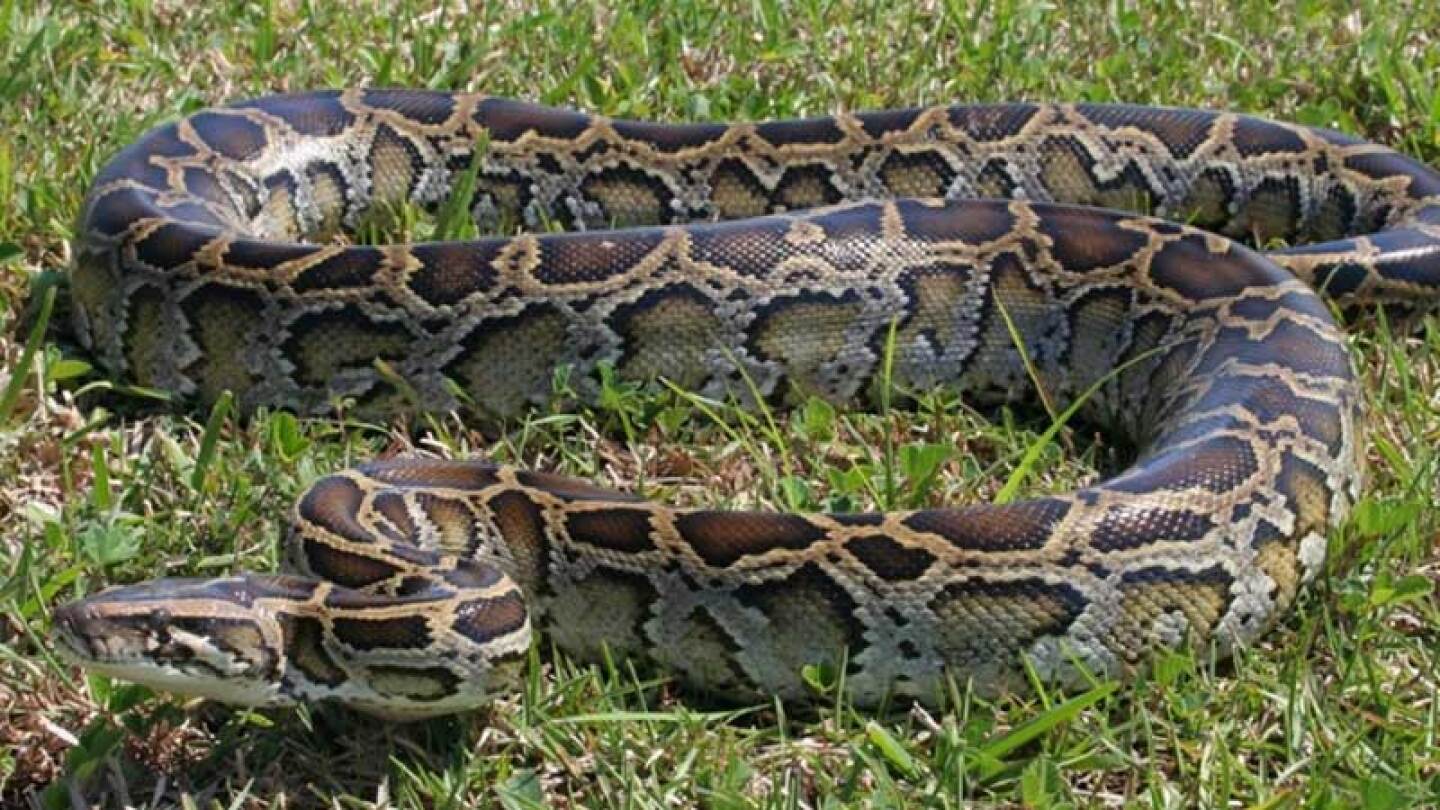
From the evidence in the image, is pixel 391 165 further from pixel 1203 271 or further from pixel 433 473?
pixel 1203 271

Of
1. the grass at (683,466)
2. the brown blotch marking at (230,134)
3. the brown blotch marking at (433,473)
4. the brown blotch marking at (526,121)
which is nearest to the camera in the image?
the grass at (683,466)

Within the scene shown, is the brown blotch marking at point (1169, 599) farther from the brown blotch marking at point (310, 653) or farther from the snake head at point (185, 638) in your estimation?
the snake head at point (185, 638)

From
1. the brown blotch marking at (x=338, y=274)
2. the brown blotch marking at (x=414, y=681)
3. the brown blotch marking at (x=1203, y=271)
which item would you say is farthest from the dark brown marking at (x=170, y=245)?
the brown blotch marking at (x=1203, y=271)

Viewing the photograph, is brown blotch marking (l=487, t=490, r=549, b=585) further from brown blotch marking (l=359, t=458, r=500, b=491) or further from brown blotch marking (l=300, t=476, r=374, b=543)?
brown blotch marking (l=300, t=476, r=374, b=543)

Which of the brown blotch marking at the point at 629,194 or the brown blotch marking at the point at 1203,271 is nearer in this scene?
the brown blotch marking at the point at 1203,271

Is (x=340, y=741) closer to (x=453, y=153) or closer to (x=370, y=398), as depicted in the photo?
(x=370, y=398)

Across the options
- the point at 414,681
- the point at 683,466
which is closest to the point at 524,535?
the point at 414,681

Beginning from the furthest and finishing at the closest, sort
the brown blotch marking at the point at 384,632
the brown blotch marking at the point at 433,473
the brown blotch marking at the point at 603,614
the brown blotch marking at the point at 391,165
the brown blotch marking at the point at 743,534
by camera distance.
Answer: the brown blotch marking at the point at 391,165 → the brown blotch marking at the point at 433,473 → the brown blotch marking at the point at 603,614 → the brown blotch marking at the point at 743,534 → the brown blotch marking at the point at 384,632
